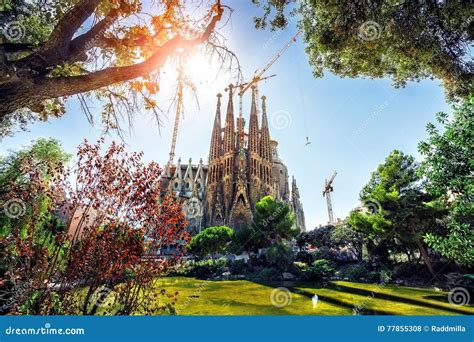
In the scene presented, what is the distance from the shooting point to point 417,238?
15109 millimetres

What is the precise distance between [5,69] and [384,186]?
19.7 meters

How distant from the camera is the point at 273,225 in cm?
2523

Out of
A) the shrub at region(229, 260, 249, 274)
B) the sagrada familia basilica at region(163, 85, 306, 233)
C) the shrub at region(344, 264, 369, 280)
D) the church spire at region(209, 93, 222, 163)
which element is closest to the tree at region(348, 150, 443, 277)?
the shrub at region(344, 264, 369, 280)

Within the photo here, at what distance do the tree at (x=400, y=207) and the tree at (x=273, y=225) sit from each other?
7.69 meters

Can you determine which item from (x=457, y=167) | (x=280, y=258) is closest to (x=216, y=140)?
(x=280, y=258)

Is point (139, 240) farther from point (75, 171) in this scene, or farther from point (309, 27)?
point (309, 27)

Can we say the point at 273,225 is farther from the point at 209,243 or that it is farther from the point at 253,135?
the point at 253,135

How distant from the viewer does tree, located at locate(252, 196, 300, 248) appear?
80.8ft

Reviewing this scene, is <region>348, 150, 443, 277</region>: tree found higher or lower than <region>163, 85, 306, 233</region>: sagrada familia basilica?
lower

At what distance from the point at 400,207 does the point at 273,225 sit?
1236 cm

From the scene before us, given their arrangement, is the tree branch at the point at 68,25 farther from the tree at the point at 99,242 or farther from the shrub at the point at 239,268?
the shrub at the point at 239,268

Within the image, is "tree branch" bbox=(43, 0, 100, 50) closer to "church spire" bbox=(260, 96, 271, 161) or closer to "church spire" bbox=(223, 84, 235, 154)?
Result: "church spire" bbox=(223, 84, 235, 154)

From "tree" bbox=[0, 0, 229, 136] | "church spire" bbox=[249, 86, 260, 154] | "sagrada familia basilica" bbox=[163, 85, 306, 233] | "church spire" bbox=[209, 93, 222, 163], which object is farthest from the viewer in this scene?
"church spire" bbox=[209, 93, 222, 163]

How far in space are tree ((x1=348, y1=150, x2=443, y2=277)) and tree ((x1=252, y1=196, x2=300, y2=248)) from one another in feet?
25.2
